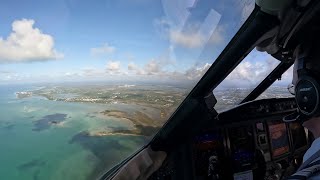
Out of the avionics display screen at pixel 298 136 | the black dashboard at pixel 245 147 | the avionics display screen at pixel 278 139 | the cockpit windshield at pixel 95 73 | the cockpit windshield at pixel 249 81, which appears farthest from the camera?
the avionics display screen at pixel 298 136

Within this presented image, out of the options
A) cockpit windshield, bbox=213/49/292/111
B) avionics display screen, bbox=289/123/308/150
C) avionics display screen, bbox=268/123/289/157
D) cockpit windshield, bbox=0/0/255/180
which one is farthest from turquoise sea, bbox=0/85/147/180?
avionics display screen, bbox=289/123/308/150

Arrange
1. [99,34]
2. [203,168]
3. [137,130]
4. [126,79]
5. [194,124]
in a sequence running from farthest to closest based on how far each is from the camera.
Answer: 1. [203,168]
2. [194,124]
3. [137,130]
4. [126,79]
5. [99,34]

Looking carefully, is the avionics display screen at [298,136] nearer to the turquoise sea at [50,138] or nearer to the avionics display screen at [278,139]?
the avionics display screen at [278,139]

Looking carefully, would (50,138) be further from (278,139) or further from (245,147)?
(278,139)

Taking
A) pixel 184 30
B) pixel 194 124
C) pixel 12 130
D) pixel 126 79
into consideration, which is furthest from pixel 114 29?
pixel 194 124

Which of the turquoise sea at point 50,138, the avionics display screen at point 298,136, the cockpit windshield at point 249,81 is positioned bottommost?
the avionics display screen at point 298,136

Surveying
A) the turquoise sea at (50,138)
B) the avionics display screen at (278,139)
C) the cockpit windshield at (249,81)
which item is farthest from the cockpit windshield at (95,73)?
the avionics display screen at (278,139)

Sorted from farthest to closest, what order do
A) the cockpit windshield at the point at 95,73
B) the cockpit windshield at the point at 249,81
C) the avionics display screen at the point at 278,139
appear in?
the avionics display screen at the point at 278,139 → the cockpit windshield at the point at 249,81 → the cockpit windshield at the point at 95,73

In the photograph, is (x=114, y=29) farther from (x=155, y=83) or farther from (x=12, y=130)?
(x=12, y=130)
